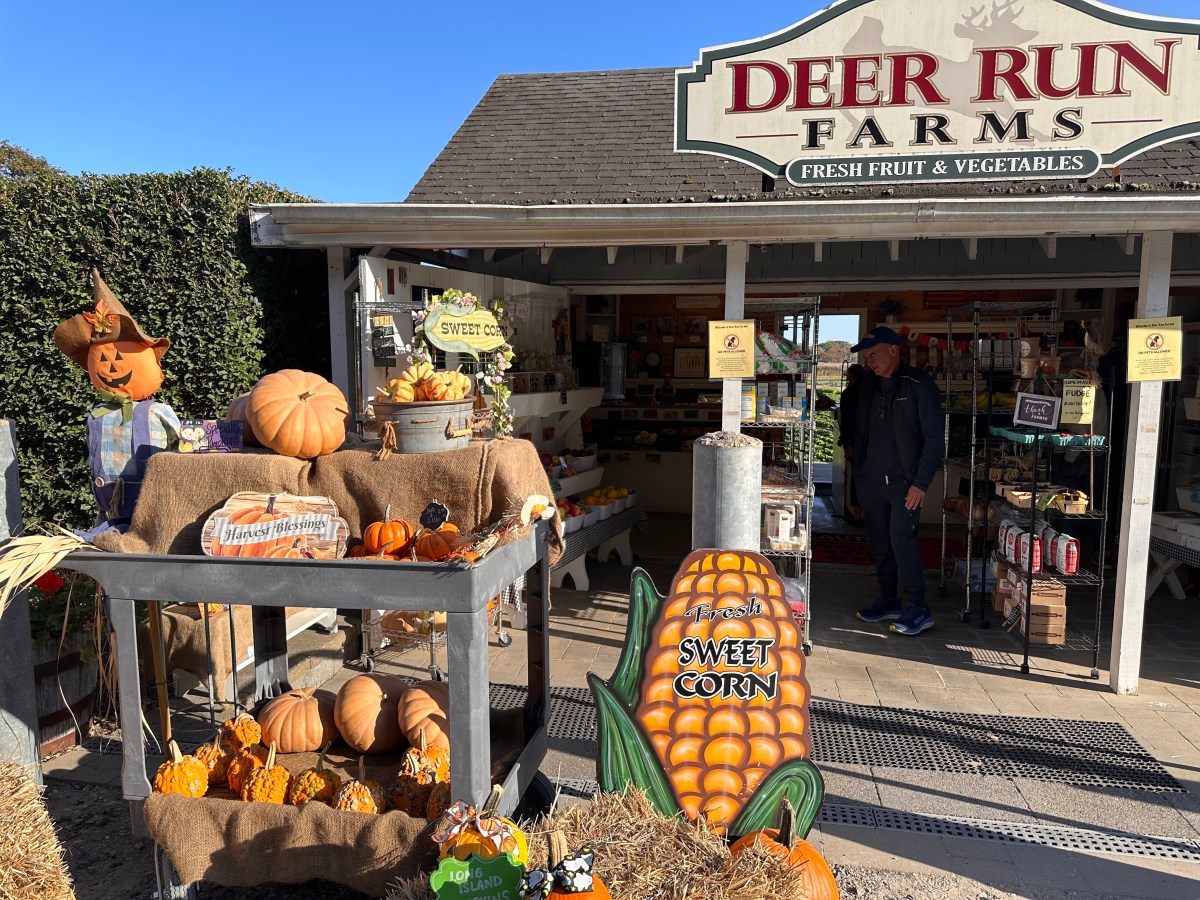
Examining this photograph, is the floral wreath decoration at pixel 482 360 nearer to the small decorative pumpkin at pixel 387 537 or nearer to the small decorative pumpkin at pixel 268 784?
the small decorative pumpkin at pixel 387 537

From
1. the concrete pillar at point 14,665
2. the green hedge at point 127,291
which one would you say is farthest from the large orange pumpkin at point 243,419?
the green hedge at point 127,291

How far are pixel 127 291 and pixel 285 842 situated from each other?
4530mm

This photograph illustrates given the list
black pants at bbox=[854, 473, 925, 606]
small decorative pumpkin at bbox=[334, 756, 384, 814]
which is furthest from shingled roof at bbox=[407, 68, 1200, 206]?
small decorative pumpkin at bbox=[334, 756, 384, 814]

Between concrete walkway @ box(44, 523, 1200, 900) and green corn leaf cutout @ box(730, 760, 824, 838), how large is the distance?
0.62m

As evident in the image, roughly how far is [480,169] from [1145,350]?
6.37 meters

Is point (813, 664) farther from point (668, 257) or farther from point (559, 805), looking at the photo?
point (668, 257)

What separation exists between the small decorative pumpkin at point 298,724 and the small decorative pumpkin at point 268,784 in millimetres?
174

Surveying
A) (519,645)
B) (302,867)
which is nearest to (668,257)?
(519,645)

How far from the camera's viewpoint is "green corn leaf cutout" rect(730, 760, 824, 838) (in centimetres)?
284

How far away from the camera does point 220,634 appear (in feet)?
14.6

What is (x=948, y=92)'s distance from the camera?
14.9 ft

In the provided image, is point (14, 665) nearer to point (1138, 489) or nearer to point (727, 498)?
point (727, 498)

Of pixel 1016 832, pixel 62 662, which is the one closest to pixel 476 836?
pixel 1016 832

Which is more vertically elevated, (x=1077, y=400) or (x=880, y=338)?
(x=880, y=338)
